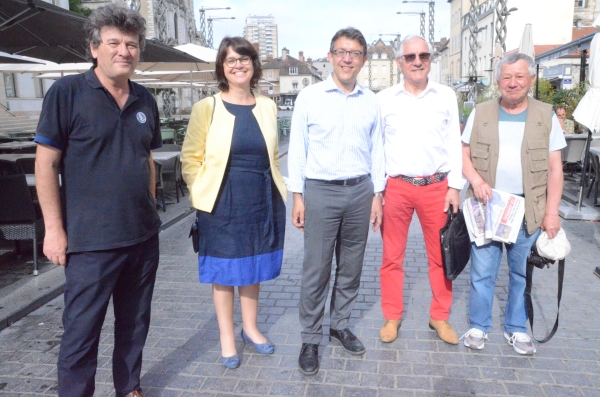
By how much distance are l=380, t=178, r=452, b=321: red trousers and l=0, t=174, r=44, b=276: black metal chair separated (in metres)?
3.63

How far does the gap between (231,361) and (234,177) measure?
4.09 ft

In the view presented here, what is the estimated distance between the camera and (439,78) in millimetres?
72312

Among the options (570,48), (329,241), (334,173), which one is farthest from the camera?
(570,48)

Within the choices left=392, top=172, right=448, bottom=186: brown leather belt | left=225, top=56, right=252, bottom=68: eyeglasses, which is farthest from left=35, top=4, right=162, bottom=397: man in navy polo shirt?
left=392, top=172, right=448, bottom=186: brown leather belt

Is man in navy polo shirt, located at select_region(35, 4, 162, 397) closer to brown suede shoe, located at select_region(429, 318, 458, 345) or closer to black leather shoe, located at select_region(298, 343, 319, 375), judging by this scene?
black leather shoe, located at select_region(298, 343, 319, 375)

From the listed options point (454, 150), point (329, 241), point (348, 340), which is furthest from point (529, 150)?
point (348, 340)

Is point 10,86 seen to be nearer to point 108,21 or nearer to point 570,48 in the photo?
point 570,48

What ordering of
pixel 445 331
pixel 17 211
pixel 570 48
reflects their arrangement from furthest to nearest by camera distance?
1. pixel 570 48
2. pixel 17 211
3. pixel 445 331

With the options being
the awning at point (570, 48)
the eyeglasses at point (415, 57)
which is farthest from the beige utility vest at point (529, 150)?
the awning at point (570, 48)

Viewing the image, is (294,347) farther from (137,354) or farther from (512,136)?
(512,136)

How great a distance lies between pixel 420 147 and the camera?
3498 millimetres

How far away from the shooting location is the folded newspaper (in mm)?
3383

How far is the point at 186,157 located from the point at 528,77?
2225mm

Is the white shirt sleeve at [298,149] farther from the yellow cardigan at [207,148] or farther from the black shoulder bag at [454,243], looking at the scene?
the black shoulder bag at [454,243]
